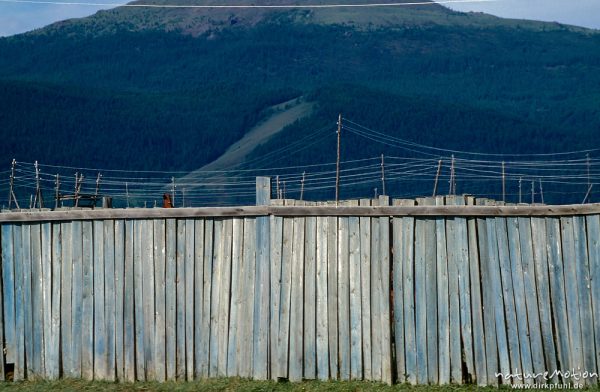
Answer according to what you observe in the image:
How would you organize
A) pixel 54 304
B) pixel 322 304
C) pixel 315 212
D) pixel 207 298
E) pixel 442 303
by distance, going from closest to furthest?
pixel 442 303
pixel 322 304
pixel 315 212
pixel 207 298
pixel 54 304

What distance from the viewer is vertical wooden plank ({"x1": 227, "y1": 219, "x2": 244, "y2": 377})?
14.2 meters

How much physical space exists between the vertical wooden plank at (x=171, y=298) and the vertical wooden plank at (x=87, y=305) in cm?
98

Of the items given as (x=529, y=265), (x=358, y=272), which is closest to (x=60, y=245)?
(x=358, y=272)

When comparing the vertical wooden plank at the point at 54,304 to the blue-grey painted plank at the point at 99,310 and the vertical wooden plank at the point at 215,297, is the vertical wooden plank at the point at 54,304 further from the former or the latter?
the vertical wooden plank at the point at 215,297

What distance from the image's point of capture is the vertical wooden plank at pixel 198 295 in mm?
14336

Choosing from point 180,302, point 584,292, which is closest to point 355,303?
point 180,302

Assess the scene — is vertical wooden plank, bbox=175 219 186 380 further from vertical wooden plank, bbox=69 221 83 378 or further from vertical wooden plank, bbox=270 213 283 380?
vertical wooden plank, bbox=69 221 83 378

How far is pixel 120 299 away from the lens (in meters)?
14.7

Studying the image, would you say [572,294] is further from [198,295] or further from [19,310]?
[19,310]

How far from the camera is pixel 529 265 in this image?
527 inches

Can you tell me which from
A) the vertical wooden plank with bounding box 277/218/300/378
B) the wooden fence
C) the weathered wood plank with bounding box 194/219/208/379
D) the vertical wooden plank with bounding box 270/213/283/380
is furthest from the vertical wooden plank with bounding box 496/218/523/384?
the weathered wood plank with bounding box 194/219/208/379

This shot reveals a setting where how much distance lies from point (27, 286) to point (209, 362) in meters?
2.58

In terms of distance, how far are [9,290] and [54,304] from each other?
65cm

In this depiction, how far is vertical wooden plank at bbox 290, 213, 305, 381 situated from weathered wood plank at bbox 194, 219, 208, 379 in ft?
3.55
